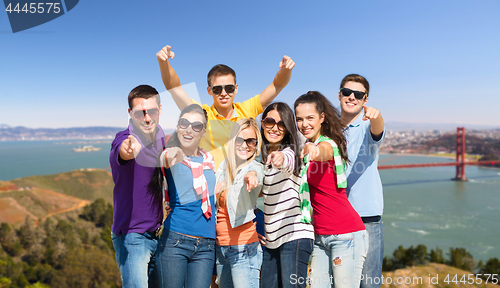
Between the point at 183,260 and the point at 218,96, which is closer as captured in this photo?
the point at 183,260

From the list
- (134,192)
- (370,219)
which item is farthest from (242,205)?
(370,219)

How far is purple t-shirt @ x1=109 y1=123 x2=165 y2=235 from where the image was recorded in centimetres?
155

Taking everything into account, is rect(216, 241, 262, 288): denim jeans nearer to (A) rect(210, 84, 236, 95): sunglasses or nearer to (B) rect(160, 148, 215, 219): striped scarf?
(B) rect(160, 148, 215, 219): striped scarf

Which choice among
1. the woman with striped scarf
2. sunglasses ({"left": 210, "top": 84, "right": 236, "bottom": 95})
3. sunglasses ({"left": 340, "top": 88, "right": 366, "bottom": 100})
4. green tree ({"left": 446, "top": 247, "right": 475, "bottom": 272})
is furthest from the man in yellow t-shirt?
green tree ({"left": 446, "top": 247, "right": 475, "bottom": 272})

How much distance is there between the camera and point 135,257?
1542 mm

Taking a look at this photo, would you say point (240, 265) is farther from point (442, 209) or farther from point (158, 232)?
point (442, 209)

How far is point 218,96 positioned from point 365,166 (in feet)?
3.47

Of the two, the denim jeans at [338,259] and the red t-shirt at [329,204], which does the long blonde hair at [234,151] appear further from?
the denim jeans at [338,259]

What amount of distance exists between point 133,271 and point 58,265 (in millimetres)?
38124

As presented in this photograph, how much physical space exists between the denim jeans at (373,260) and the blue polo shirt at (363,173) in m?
0.10

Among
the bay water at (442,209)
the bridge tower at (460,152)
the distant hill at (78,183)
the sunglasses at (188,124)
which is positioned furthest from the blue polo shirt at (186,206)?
the distant hill at (78,183)

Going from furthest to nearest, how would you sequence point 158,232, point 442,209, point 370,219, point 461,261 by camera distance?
point 442,209
point 461,261
point 370,219
point 158,232

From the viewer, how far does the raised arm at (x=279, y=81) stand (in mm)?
2008

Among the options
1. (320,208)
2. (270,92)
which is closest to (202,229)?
(320,208)
